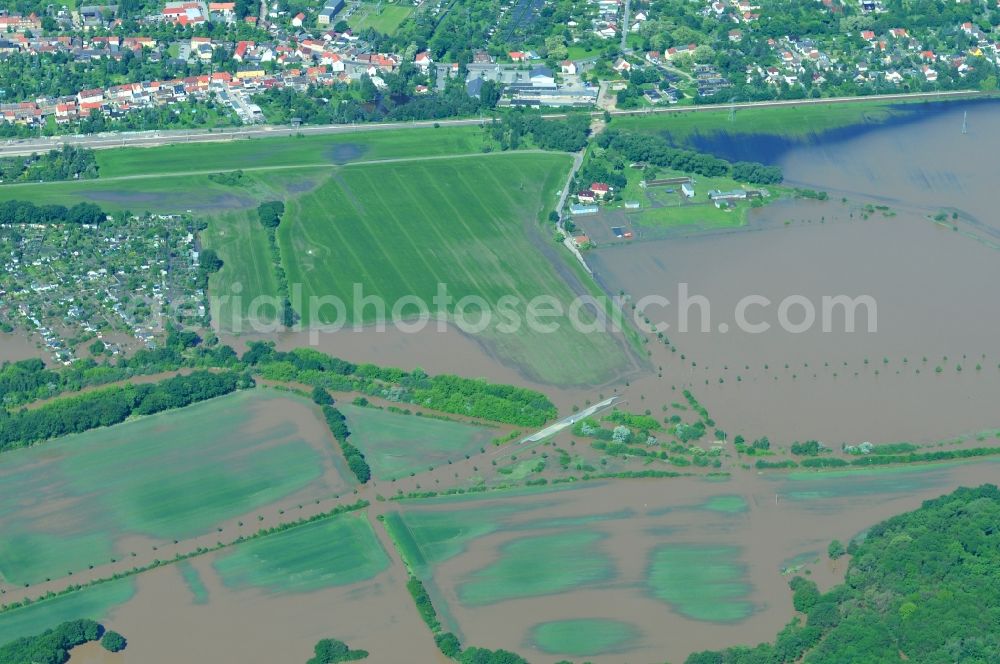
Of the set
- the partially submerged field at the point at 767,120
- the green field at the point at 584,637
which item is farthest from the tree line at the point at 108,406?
the partially submerged field at the point at 767,120

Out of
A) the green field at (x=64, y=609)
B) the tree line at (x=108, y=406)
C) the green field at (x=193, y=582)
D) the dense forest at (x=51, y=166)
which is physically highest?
the dense forest at (x=51, y=166)

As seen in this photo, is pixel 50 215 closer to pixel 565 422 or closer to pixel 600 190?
pixel 600 190

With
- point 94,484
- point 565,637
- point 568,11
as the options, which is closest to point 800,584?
point 565,637

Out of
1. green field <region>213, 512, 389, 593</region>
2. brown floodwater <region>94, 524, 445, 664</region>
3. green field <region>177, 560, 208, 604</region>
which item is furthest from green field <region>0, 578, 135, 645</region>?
green field <region>213, 512, 389, 593</region>

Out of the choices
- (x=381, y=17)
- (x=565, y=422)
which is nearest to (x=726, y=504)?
(x=565, y=422)

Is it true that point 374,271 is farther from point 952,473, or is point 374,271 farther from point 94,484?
point 952,473

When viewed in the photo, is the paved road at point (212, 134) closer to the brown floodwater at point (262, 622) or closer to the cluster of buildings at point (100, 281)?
the cluster of buildings at point (100, 281)
